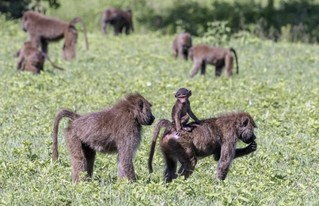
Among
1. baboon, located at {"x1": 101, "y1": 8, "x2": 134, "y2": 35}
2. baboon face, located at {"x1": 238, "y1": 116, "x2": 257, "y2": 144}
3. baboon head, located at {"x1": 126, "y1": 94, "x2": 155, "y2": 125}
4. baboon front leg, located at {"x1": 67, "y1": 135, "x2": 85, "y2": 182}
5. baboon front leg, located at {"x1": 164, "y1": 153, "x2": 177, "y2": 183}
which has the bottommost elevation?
baboon, located at {"x1": 101, "y1": 8, "x2": 134, "y2": 35}

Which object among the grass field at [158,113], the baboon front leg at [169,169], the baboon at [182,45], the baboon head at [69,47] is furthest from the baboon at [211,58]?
the baboon front leg at [169,169]

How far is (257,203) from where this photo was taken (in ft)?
23.8

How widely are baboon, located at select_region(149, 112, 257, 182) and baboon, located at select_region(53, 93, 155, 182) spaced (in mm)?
225

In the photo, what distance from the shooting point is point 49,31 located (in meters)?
19.1

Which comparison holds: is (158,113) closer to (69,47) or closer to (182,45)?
(69,47)

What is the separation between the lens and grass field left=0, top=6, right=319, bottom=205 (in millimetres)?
7414

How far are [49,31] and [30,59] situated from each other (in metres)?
3.15

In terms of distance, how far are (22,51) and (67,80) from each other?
1262 mm

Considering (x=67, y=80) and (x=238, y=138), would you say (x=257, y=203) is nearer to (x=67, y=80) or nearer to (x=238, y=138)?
(x=238, y=138)

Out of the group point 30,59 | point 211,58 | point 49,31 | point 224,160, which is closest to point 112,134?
point 224,160

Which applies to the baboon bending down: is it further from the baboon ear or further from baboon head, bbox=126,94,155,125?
the baboon ear

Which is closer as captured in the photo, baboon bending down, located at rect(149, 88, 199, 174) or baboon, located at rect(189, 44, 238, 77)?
baboon bending down, located at rect(149, 88, 199, 174)

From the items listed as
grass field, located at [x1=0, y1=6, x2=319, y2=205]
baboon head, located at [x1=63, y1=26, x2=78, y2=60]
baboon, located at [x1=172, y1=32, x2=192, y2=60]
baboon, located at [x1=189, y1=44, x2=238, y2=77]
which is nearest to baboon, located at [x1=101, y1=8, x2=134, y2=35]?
grass field, located at [x1=0, y1=6, x2=319, y2=205]

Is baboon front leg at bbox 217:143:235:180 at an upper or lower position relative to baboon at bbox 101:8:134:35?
upper
